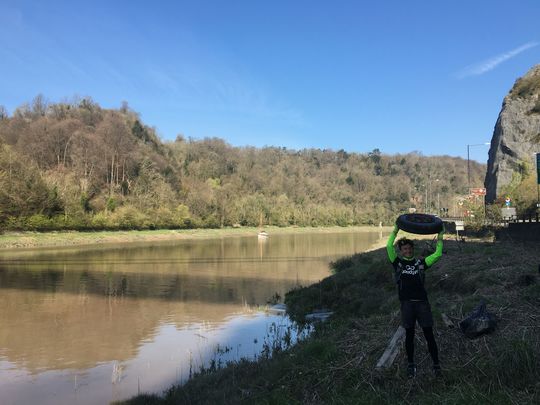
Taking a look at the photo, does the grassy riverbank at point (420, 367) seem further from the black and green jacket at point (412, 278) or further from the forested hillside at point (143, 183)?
the forested hillside at point (143, 183)

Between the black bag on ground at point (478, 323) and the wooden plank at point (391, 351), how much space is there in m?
1.00

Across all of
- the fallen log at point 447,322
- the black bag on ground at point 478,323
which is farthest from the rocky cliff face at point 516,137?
the black bag on ground at point 478,323

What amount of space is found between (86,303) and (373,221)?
5415 inches

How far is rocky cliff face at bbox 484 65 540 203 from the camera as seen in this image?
4369cm

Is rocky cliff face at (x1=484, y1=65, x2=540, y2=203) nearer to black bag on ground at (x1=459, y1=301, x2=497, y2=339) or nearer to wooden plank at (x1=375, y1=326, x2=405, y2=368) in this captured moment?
black bag on ground at (x1=459, y1=301, x2=497, y2=339)

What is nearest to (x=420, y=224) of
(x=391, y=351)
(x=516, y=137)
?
(x=391, y=351)

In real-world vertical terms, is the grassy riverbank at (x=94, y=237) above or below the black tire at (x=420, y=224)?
below

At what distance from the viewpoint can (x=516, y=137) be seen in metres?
45.8

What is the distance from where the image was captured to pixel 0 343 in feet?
44.1

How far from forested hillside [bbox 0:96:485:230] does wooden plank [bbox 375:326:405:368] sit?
6219 centimetres

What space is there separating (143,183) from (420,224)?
10543 centimetres

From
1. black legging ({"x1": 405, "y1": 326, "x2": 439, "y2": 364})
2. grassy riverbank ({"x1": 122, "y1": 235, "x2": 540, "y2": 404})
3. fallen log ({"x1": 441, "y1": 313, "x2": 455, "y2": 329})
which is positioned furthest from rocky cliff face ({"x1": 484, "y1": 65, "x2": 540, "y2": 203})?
black legging ({"x1": 405, "y1": 326, "x2": 439, "y2": 364})

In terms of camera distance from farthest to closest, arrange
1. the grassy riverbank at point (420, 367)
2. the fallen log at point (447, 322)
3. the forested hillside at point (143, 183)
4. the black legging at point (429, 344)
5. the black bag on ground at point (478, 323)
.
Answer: the forested hillside at point (143, 183) < the fallen log at point (447, 322) < the black bag on ground at point (478, 323) < the black legging at point (429, 344) < the grassy riverbank at point (420, 367)

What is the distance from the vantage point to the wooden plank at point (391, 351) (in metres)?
6.73
